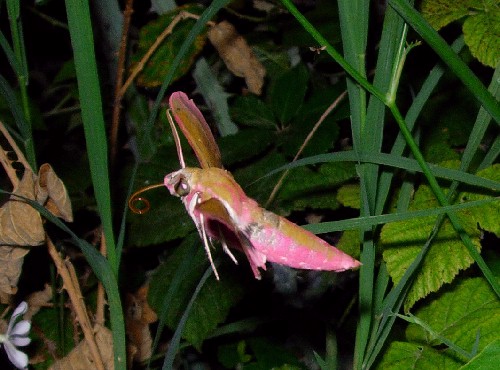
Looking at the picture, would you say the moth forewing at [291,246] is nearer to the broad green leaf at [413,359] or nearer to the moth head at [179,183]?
the moth head at [179,183]

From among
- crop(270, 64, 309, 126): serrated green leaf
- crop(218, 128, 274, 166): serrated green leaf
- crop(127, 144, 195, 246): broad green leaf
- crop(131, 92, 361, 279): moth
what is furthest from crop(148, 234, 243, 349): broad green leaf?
crop(131, 92, 361, 279): moth

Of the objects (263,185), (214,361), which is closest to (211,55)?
Result: (263,185)

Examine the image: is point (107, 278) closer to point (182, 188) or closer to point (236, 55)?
point (182, 188)

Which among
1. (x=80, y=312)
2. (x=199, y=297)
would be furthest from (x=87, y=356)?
(x=199, y=297)

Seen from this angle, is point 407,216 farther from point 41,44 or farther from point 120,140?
point 41,44

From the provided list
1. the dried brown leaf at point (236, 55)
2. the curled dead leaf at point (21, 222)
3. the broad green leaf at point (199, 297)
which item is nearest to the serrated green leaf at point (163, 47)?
the dried brown leaf at point (236, 55)

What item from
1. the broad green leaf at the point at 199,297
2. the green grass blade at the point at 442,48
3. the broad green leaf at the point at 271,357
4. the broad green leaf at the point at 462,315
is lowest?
the broad green leaf at the point at 271,357
